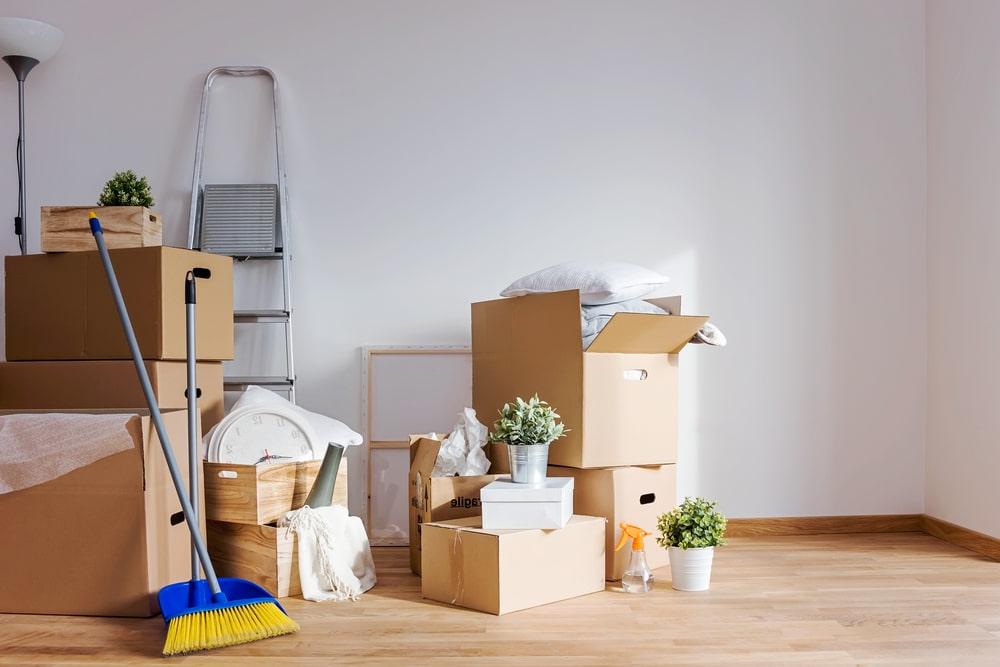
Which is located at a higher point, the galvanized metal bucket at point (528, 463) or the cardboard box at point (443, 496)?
the galvanized metal bucket at point (528, 463)

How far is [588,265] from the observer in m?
2.67

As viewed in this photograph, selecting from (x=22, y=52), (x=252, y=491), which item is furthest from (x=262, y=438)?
(x=22, y=52)

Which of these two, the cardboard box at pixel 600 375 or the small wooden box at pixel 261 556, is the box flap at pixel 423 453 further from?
the small wooden box at pixel 261 556

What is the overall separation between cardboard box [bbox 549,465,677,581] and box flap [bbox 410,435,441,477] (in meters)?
0.35

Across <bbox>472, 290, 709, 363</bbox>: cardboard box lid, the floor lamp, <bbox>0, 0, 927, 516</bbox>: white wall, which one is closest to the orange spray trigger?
<bbox>472, 290, 709, 363</bbox>: cardboard box lid

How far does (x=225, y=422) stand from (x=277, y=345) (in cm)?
71

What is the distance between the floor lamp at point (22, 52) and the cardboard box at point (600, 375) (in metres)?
1.78

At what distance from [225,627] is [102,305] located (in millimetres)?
1166

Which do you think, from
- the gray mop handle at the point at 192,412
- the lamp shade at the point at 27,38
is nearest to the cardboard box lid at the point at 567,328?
the gray mop handle at the point at 192,412

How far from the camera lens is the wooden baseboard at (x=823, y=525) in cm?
316

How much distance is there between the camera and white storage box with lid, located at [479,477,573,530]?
226cm

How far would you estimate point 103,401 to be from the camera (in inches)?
102

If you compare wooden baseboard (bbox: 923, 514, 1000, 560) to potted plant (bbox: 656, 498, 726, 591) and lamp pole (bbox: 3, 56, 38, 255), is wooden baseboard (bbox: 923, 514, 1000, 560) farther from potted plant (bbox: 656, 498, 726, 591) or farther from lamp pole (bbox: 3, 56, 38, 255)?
lamp pole (bbox: 3, 56, 38, 255)

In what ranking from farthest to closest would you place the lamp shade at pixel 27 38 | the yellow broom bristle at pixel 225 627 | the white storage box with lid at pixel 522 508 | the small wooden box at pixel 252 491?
the lamp shade at pixel 27 38 < the small wooden box at pixel 252 491 < the white storage box with lid at pixel 522 508 < the yellow broom bristle at pixel 225 627
